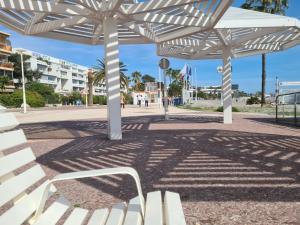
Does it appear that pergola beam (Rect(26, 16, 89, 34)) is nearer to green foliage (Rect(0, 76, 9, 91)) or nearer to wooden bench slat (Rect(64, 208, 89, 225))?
wooden bench slat (Rect(64, 208, 89, 225))

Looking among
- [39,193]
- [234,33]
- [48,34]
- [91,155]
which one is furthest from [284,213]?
[234,33]

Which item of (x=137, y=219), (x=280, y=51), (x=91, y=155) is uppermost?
(x=280, y=51)

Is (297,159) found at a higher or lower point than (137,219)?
lower

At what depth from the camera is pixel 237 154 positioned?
6.58 meters

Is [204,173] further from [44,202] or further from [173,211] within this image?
[44,202]

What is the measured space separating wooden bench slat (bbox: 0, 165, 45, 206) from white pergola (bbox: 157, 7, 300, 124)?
32.3 ft

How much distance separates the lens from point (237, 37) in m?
15.8

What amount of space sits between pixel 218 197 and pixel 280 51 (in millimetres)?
15985

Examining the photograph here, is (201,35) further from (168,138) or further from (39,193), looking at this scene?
(39,193)

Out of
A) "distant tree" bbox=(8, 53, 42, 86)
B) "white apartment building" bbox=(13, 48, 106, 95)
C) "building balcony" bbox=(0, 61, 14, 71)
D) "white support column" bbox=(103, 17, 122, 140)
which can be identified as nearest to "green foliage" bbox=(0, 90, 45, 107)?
"building balcony" bbox=(0, 61, 14, 71)

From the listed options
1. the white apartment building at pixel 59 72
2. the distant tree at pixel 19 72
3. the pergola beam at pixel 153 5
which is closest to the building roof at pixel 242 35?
the pergola beam at pixel 153 5

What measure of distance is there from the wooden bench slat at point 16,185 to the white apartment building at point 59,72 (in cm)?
8450

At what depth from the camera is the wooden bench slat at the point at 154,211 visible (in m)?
2.06

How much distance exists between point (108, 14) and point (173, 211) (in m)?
8.20
